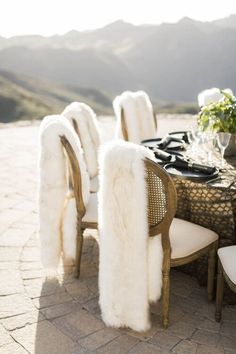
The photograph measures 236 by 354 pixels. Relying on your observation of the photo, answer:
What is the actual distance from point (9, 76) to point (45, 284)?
71857 millimetres

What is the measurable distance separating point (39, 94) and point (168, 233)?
70244 mm

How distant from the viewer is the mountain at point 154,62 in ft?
298

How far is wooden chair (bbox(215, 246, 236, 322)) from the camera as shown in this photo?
1730 millimetres

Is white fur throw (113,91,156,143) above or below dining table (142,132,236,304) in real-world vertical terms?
above

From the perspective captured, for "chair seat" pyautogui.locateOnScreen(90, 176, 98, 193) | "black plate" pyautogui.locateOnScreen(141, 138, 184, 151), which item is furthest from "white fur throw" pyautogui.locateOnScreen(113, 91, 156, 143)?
"chair seat" pyautogui.locateOnScreen(90, 176, 98, 193)

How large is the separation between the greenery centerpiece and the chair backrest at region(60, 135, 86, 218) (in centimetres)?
85

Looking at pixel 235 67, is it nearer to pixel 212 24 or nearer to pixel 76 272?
pixel 212 24

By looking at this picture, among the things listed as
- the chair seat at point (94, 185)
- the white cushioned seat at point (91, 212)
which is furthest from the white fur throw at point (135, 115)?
the white cushioned seat at point (91, 212)

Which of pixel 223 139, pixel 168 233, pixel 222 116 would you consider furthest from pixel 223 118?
pixel 168 233

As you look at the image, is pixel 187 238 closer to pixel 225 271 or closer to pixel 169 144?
pixel 225 271

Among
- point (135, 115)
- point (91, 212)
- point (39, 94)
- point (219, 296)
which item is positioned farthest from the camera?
point (39, 94)

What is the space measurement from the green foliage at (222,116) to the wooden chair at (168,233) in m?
0.66

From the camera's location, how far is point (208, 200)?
202 centimetres

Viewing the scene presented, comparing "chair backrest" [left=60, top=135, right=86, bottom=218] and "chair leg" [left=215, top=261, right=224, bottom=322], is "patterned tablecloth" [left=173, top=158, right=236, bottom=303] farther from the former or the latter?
"chair backrest" [left=60, top=135, right=86, bottom=218]
